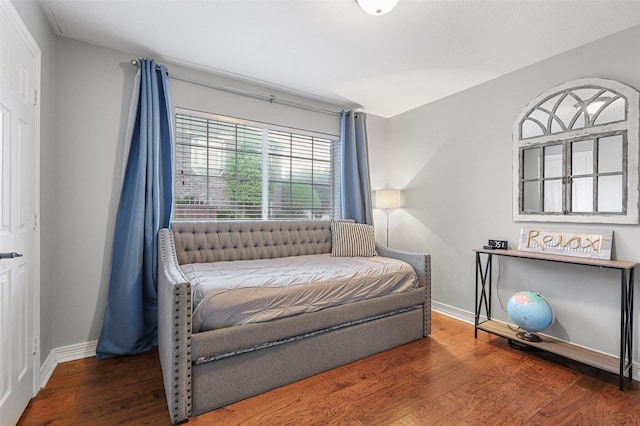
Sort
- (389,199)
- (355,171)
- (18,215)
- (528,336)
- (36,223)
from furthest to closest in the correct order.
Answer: (389,199), (355,171), (528,336), (36,223), (18,215)

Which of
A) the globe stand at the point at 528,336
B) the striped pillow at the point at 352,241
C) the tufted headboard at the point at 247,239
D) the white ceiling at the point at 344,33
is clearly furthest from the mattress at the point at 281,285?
the white ceiling at the point at 344,33

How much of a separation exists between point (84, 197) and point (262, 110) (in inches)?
72.2

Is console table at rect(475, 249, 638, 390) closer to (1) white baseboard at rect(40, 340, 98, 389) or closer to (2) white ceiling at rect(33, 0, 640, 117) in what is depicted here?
(2) white ceiling at rect(33, 0, 640, 117)

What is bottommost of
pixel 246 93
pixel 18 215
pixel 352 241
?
pixel 352 241

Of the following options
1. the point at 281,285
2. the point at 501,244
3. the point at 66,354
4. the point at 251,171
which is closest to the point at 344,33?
the point at 251,171

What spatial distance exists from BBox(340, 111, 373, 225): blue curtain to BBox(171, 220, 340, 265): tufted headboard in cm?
48

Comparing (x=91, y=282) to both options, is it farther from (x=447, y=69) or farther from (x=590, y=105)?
(x=590, y=105)

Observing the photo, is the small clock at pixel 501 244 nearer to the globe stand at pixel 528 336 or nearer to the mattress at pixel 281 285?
the globe stand at pixel 528 336

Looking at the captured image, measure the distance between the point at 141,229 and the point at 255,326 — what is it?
4.45ft

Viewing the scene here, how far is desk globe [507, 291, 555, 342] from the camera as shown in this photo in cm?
240

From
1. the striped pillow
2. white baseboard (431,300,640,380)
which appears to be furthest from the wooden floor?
the striped pillow

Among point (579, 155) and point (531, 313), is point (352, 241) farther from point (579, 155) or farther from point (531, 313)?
point (579, 155)

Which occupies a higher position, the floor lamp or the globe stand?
the floor lamp

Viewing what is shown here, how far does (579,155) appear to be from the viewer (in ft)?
8.05
